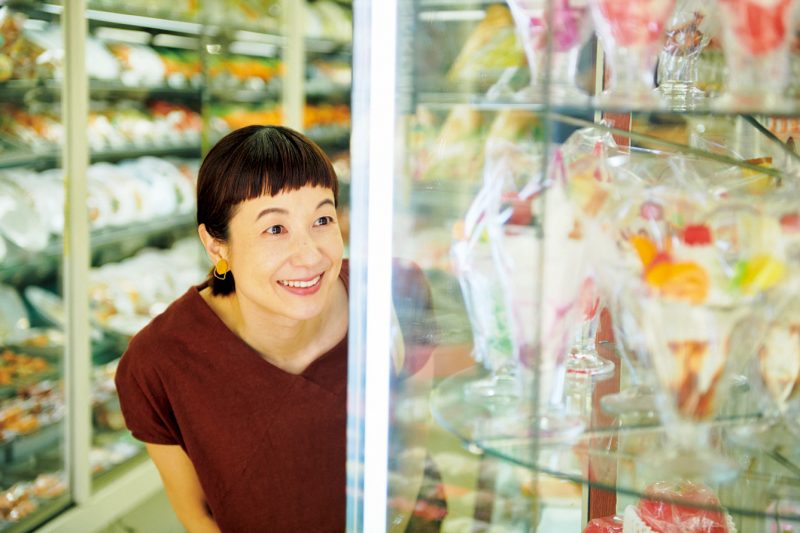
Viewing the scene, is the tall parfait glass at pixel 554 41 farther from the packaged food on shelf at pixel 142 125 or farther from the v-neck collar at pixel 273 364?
the packaged food on shelf at pixel 142 125

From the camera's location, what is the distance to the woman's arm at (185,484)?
2031 millimetres

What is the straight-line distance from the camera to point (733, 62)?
2.95 ft

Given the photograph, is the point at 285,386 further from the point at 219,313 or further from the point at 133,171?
the point at 133,171

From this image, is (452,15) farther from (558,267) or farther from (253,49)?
(253,49)

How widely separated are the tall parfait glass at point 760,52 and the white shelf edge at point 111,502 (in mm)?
2908

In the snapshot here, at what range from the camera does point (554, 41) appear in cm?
91

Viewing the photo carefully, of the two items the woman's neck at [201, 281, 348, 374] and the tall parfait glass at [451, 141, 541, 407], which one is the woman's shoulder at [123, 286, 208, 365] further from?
the tall parfait glass at [451, 141, 541, 407]

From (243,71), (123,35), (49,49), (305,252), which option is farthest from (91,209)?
(305,252)

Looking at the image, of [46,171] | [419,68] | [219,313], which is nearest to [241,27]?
[46,171]

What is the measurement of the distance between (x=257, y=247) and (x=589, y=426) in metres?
1.06

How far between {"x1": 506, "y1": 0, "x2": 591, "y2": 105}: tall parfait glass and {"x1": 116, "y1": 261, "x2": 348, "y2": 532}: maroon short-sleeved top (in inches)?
43.4

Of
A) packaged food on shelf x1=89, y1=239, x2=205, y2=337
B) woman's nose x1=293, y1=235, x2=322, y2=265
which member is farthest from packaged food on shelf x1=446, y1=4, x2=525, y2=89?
packaged food on shelf x1=89, y1=239, x2=205, y2=337

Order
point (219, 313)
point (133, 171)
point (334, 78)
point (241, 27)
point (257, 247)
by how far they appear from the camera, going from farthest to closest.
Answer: point (334, 78) → point (241, 27) → point (133, 171) → point (219, 313) → point (257, 247)

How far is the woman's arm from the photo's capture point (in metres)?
2.03
